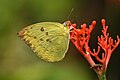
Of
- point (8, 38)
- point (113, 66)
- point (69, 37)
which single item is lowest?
point (113, 66)

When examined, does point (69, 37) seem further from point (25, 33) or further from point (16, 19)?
point (16, 19)

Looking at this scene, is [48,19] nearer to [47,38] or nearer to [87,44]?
[47,38]

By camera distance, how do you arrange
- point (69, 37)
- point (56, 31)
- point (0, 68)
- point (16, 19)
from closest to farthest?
1. point (69, 37)
2. point (56, 31)
3. point (0, 68)
4. point (16, 19)

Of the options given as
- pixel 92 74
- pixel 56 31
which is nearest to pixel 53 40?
pixel 56 31

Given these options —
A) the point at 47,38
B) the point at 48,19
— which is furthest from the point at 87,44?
the point at 48,19

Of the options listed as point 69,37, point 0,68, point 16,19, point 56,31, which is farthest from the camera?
point 16,19

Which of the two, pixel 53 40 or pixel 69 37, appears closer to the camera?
pixel 69 37

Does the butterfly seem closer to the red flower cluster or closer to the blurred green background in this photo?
the red flower cluster

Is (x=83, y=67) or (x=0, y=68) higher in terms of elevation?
(x=0, y=68)
